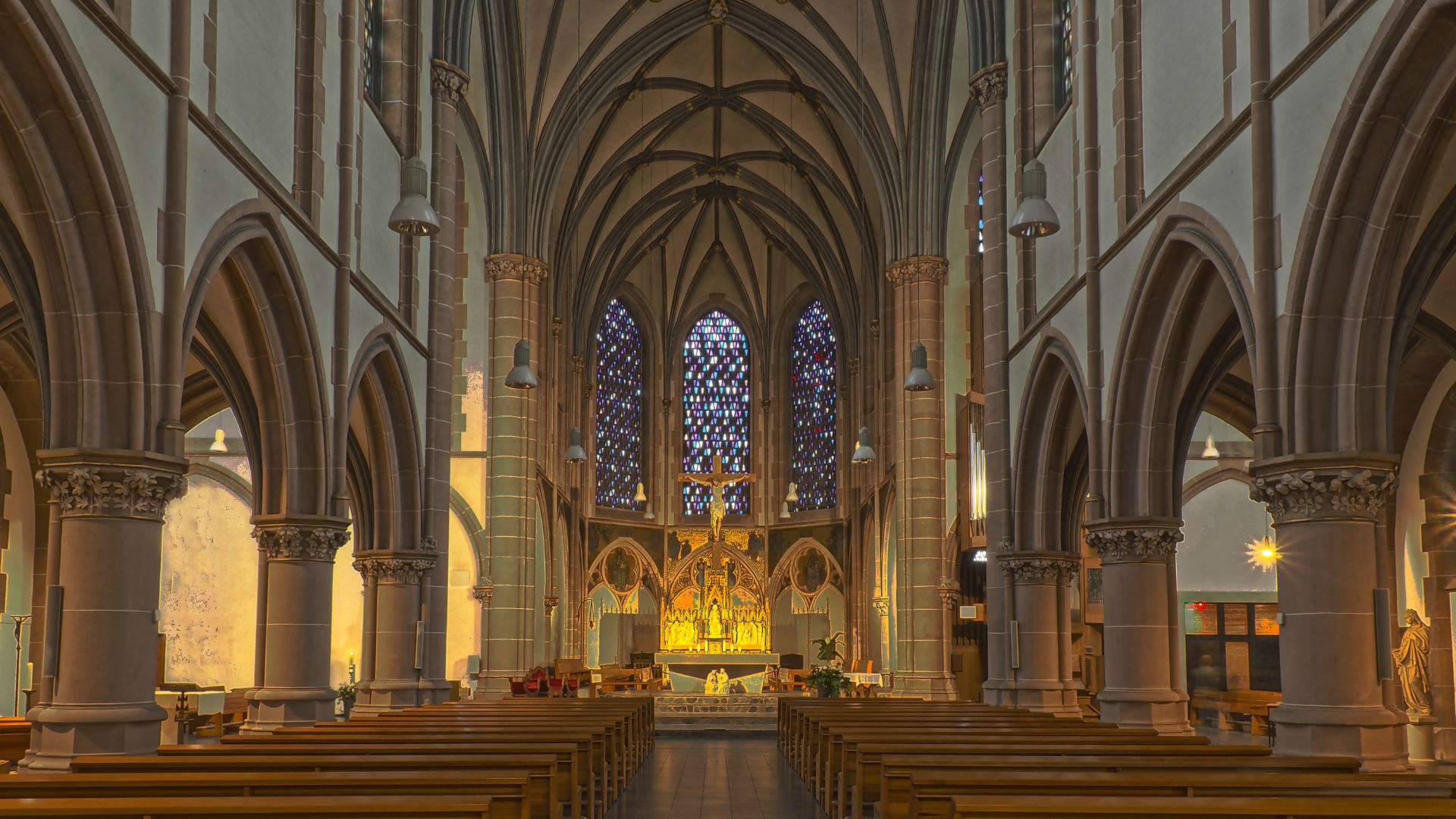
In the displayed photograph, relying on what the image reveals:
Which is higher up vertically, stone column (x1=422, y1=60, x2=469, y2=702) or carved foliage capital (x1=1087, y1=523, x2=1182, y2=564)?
stone column (x1=422, y1=60, x2=469, y2=702)

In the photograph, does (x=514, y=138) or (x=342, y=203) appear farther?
(x=514, y=138)

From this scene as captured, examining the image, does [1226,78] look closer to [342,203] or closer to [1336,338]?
[1336,338]

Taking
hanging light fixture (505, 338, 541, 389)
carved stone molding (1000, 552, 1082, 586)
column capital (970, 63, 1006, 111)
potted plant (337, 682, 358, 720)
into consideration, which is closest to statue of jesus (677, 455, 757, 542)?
potted plant (337, 682, 358, 720)

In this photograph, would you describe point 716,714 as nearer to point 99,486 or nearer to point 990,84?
point 990,84

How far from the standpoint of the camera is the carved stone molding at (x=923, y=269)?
1156 inches

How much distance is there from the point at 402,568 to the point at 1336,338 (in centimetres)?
1300

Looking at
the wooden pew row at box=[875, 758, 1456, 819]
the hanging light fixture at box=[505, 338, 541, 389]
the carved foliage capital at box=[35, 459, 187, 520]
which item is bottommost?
the wooden pew row at box=[875, 758, 1456, 819]

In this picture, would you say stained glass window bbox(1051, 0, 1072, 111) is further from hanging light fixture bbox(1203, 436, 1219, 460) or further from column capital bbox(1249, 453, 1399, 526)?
column capital bbox(1249, 453, 1399, 526)

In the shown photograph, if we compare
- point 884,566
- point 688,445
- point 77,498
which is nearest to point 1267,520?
point 884,566

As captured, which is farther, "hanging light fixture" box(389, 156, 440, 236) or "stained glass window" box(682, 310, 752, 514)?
"stained glass window" box(682, 310, 752, 514)

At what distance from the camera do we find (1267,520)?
2528cm

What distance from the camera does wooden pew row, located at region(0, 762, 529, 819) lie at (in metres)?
7.70

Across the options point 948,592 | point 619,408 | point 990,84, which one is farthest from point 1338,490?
point 619,408

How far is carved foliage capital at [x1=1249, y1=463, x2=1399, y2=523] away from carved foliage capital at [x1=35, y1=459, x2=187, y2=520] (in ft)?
28.9
